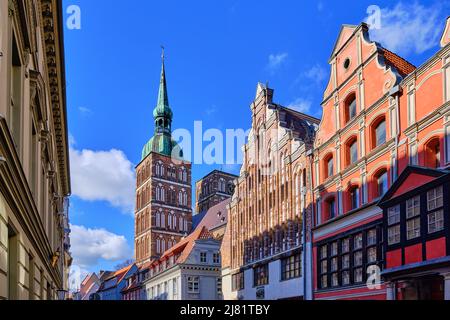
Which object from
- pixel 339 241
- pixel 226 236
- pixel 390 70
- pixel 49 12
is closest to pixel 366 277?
pixel 339 241

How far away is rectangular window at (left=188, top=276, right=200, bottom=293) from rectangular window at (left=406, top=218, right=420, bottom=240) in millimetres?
28354

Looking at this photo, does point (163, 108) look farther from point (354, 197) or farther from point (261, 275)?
point (354, 197)

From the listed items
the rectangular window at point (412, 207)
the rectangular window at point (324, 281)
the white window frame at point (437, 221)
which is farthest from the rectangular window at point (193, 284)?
the white window frame at point (437, 221)

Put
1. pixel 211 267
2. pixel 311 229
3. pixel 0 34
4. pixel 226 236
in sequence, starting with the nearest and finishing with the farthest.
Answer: pixel 0 34 → pixel 311 229 → pixel 226 236 → pixel 211 267

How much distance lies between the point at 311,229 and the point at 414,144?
7636 millimetres

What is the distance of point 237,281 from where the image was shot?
101ft

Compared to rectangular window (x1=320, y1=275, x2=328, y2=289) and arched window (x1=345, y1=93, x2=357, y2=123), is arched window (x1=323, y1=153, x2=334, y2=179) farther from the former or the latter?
rectangular window (x1=320, y1=275, x2=328, y2=289)

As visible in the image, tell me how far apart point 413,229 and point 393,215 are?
43.3 inches

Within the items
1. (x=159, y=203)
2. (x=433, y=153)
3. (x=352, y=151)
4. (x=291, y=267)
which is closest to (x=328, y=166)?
(x=352, y=151)

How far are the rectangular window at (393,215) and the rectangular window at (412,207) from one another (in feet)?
1.63

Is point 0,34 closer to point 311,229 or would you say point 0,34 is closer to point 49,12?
point 49,12

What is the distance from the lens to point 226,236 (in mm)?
34062

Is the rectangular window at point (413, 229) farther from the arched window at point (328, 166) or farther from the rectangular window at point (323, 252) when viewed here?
the arched window at point (328, 166)

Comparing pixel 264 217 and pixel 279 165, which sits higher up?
pixel 279 165
